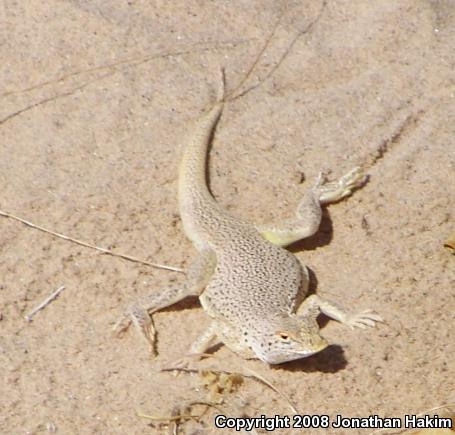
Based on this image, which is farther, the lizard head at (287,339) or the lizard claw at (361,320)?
the lizard claw at (361,320)

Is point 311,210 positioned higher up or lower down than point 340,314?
higher up

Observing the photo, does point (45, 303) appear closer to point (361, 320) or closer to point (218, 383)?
point (218, 383)

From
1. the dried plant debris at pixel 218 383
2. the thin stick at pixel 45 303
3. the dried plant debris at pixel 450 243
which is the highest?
the dried plant debris at pixel 450 243

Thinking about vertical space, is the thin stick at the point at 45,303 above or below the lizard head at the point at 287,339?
below

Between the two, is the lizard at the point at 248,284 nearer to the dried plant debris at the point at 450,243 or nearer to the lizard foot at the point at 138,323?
the lizard foot at the point at 138,323

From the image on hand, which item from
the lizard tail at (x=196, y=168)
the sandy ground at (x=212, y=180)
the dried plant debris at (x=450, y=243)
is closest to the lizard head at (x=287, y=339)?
the sandy ground at (x=212, y=180)

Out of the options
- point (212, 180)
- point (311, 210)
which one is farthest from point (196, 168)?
point (311, 210)

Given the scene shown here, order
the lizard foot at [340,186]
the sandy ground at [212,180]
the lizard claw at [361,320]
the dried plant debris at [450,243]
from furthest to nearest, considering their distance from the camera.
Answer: the lizard foot at [340,186] → the dried plant debris at [450,243] → the lizard claw at [361,320] → the sandy ground at [212,180]

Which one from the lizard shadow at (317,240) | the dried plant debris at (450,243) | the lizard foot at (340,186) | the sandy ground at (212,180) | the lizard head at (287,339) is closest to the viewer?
the lizard head at (287,339)
